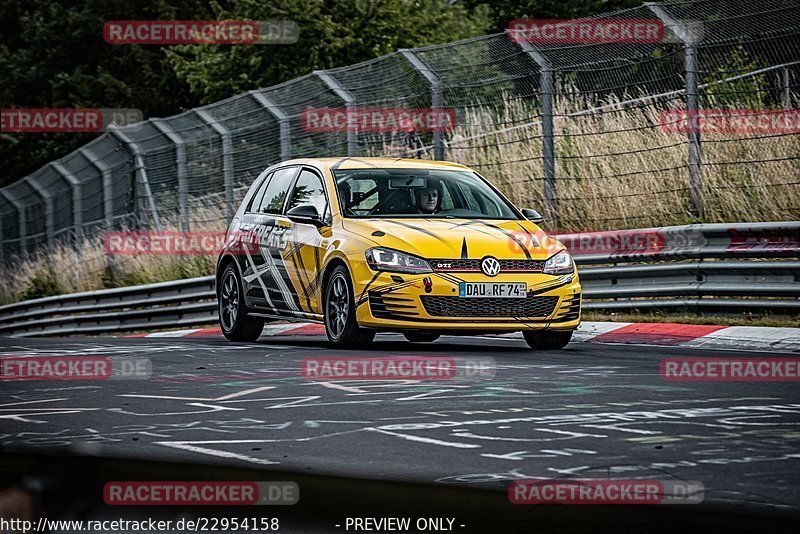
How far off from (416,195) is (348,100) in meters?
6.49

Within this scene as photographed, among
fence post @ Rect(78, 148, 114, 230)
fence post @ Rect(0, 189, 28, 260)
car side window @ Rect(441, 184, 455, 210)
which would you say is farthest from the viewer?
fence post @ Rect(0, 189, 28, 260)

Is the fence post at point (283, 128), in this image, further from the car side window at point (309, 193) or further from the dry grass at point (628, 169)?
the car side window at point (309, 193)

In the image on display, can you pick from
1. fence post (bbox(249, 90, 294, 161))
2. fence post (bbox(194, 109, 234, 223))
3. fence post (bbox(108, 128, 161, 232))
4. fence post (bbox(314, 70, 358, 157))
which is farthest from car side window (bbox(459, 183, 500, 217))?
fence post (bbox(108, 128, 161, 232))

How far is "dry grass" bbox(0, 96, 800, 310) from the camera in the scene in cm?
1458

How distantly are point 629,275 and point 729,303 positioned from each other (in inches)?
52.9

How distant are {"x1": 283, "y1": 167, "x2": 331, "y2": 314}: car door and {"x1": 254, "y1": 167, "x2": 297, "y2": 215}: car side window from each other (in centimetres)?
41

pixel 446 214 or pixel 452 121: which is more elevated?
pixel 452 121

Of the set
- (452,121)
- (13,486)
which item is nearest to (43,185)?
(452,121)

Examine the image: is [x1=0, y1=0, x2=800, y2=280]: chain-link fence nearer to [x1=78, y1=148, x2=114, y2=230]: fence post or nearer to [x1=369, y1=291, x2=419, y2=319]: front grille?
[x1=78, y1=148, x2=114, y2=230]: fence post

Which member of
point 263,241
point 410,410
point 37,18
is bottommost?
Result: point 410,410

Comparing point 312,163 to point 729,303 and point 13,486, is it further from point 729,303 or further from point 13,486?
point 13,486

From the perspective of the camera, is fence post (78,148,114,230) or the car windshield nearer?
the car windshield

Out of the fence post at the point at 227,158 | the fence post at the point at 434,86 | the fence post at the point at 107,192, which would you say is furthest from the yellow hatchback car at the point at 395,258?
the fence post at the point at 107,192

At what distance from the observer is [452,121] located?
1734cm
